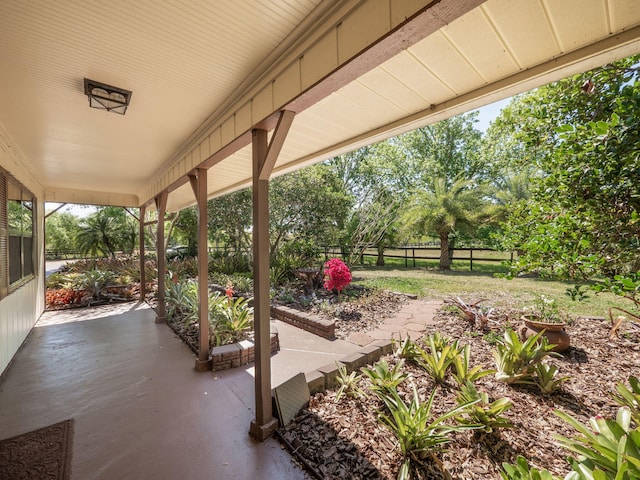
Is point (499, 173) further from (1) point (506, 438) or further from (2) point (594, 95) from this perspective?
(1) point (506, 438)

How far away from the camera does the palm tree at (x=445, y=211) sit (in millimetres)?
11359

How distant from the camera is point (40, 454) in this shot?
2.04 meters

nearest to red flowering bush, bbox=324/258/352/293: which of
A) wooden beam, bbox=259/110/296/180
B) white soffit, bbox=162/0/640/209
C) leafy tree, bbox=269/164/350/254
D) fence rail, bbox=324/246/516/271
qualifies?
leafy tree, bbox=269/164/350/254

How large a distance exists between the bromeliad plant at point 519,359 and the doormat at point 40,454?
3.70 meters

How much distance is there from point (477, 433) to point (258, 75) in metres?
3.18

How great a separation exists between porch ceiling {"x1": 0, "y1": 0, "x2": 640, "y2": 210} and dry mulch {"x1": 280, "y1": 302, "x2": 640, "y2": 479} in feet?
8.01

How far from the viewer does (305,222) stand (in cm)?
827

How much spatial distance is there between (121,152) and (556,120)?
5240mm

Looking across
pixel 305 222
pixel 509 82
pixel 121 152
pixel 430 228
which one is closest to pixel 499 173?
pixel 430 228

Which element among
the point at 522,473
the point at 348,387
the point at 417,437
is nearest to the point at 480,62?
the point at 522,473

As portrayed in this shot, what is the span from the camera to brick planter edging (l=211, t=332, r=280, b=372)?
3.26m

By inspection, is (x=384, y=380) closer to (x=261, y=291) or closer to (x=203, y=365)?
(x=261, y=291)

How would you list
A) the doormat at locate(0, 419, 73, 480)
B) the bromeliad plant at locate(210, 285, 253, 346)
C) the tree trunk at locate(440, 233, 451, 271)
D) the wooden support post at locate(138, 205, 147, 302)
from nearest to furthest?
the doormat at locate(0, 419, 73, 480)
the bromeliad plant at locate(210, 285, 253, 346)
the wooden support post at locate(138, 205, 147, 302)
the tree trunk at locate(440, 233, 451, 271)

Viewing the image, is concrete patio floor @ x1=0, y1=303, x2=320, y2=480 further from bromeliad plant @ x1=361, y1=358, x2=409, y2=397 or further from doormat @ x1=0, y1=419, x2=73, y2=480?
bromeliad plant @ x1=361, y1=358, x2=409, y2=397
